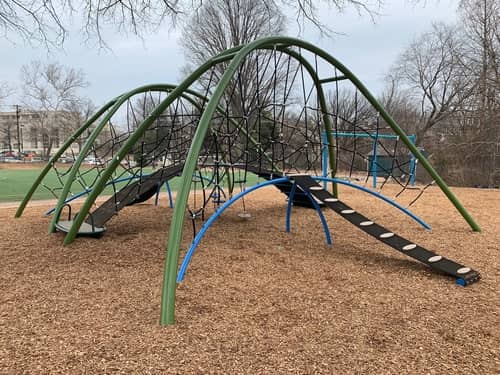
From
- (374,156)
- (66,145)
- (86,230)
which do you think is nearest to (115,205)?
(86,230)

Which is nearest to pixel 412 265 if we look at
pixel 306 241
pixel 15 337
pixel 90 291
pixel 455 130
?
pixel 306 241

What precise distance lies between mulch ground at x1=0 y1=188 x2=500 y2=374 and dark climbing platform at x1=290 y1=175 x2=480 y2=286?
0.11 metres

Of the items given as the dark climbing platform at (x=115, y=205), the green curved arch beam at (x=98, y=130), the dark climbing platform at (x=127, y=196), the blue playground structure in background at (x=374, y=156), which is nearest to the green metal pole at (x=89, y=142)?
the green curved arch beam at (x=98, y=130)

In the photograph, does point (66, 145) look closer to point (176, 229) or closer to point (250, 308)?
point (176, 229)

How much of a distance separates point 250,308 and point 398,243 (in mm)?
2025

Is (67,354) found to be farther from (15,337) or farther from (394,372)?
(394,372)

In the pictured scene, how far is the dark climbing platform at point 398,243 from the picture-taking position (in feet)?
11.9

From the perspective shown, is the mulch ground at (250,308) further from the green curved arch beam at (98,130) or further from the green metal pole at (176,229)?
the green curved arch beam at (98,130)

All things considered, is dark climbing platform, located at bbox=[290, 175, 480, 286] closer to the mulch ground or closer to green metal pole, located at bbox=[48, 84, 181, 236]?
the mulch ground

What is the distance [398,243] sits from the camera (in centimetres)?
409

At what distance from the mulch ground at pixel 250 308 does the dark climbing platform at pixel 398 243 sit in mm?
114

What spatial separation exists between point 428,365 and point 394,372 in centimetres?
24

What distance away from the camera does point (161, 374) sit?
6.67 feet

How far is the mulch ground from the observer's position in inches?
86.8
